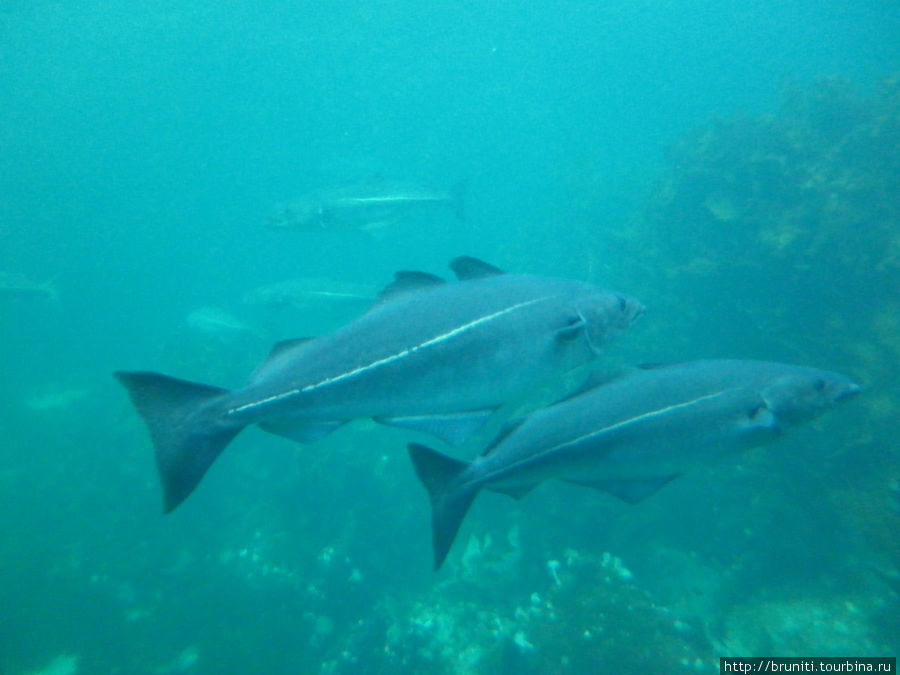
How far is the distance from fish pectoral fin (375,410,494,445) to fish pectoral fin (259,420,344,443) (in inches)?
9.9

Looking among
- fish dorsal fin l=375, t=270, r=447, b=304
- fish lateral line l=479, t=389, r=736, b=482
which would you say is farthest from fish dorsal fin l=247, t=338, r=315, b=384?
fish lateral line l=479, t=389, r=736, b=482

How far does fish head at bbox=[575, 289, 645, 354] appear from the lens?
2699mm

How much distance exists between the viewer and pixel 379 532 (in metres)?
10.2

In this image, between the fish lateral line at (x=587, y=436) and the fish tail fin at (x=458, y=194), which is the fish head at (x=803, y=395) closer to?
the fish lateral line at (x=587, y=436)

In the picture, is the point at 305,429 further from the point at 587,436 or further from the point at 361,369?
the point at 587,436

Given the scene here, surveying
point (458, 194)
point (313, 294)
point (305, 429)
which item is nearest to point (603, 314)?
point (305, 429)

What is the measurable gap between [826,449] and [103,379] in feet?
90.4

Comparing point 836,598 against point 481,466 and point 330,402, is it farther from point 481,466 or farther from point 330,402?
point 330,402

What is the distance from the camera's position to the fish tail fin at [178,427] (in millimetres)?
2170

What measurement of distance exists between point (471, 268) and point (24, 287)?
21.6m

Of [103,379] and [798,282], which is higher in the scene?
[798,282]

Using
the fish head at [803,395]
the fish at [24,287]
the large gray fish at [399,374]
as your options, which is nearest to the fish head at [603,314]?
the large gray fish at [399,374]

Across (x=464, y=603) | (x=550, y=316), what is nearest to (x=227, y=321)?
(x=464, y=603)

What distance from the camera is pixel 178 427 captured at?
2.21 m
